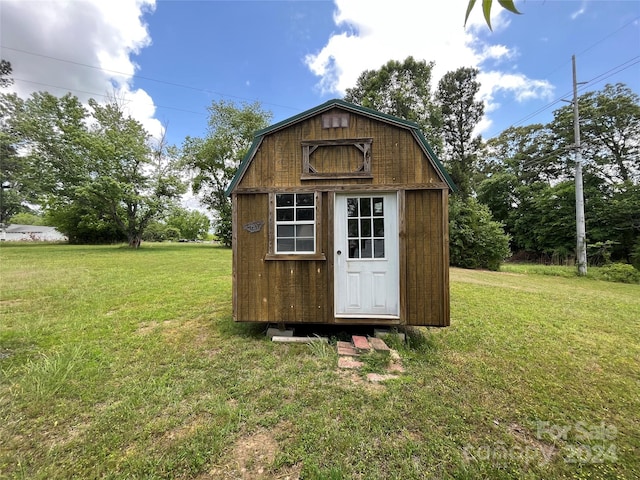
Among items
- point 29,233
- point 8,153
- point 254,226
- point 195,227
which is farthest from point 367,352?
point 29,233

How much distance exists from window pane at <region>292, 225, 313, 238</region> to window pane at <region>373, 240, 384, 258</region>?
936mm

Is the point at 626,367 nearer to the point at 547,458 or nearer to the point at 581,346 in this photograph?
the point at 581,346

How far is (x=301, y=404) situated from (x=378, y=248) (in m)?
2.18

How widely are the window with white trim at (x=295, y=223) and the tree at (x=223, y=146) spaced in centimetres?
2023

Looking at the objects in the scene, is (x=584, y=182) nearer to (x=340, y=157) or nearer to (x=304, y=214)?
(x=340, y=157)

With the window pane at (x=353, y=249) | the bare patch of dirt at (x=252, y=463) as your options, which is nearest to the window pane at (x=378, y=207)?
the window pane at (x=353, y=249)

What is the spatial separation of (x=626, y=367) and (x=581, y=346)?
56cm

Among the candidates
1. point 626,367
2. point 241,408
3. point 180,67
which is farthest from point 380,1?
point 180,67

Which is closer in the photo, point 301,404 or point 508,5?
point 508,5

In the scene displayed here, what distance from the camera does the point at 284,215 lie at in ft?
12.3

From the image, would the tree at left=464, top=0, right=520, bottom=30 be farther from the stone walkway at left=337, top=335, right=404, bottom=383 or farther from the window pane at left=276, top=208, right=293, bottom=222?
the window pane at left=276, top=208, right=293, bottom=222

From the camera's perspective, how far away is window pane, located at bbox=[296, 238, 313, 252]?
12.1ft

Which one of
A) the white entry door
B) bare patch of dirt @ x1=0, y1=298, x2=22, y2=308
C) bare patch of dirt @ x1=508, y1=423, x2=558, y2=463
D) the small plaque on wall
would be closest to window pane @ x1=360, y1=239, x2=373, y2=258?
the white entry door

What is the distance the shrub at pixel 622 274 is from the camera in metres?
9.53
